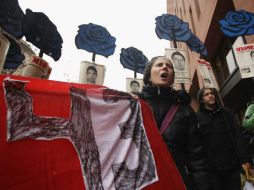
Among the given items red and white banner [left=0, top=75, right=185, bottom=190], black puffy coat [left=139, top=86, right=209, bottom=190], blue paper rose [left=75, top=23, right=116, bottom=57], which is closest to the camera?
red and white banner [left=0, top=75, right=185, bottom=190]

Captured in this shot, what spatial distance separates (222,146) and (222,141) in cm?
8

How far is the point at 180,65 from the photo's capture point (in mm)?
6039

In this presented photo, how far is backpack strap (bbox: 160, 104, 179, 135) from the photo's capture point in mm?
2234

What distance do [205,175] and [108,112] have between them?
3.23 feet

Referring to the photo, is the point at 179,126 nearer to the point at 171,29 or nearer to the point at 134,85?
the point at 171,29

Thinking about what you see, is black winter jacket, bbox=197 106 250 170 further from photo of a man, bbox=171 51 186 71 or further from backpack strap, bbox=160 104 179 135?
photo of a man, bbox=171 51 186 71

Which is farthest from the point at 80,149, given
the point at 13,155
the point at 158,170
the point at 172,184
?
the point at 172,184

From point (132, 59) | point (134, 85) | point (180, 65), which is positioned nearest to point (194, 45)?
point (180, 65)

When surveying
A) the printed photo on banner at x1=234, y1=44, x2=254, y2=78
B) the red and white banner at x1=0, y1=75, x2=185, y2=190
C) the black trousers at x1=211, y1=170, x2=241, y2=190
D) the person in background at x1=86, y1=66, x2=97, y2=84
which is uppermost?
the printed photo on banner at x1=234, y1=44, x2=254, y2=78

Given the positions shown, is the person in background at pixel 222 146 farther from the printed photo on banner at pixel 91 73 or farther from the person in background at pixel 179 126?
the printed photo on banner at pixel 91 73

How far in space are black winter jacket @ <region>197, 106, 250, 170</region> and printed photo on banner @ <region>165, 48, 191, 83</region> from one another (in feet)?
6.91

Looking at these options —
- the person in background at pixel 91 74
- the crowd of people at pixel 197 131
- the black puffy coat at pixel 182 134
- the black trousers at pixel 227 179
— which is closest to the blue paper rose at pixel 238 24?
the crowd of people at pixel 197 131

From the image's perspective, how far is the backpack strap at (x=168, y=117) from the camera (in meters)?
2.23

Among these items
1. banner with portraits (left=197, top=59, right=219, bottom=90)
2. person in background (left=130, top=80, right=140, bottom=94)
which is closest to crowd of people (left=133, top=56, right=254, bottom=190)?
banner with portraits (left=197, top=59, right=219, bottom=90)
